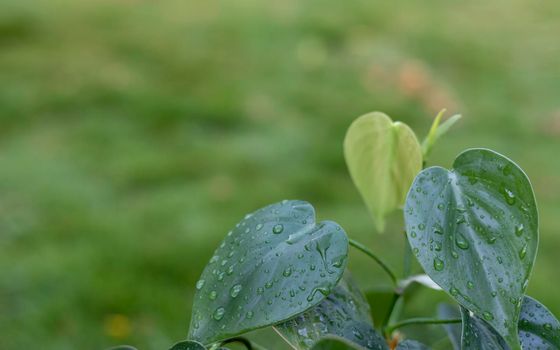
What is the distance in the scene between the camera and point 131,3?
14.5ft

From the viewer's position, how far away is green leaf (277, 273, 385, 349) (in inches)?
19.2

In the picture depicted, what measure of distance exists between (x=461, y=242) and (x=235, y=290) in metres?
0.15

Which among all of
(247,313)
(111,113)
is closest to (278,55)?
(111,113)

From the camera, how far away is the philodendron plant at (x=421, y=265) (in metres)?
0.46

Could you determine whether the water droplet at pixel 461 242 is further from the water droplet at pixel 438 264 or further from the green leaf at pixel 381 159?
the green leaf at pixel 381 159

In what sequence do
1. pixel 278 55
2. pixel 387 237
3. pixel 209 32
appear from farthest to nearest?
pixel 209 32 < pixel 278 55 < pixel 387 237

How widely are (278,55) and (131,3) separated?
111 cm

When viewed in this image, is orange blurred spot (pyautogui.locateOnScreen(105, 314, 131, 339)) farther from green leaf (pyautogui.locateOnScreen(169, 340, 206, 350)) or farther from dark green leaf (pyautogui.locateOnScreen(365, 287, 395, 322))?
green leaf (pyautogui.locateOnScreen(169, 340, 206, 350))

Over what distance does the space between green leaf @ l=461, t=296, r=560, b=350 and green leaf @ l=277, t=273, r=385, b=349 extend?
0.07m

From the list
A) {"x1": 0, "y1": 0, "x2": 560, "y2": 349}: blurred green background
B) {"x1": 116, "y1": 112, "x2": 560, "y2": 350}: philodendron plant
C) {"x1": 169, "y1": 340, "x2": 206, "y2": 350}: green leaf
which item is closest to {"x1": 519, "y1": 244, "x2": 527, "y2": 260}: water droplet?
{"x1": 116, "y1": 112, "x2": 560, "y2": 350}: philodendron plant

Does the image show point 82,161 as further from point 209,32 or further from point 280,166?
point 209,32

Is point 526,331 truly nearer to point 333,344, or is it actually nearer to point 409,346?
point 409,346

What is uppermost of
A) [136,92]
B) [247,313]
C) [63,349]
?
[247,313]

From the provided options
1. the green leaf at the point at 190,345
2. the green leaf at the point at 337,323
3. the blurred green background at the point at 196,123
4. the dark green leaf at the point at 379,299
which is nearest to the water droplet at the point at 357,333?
the green leaf at the point at 337,323
